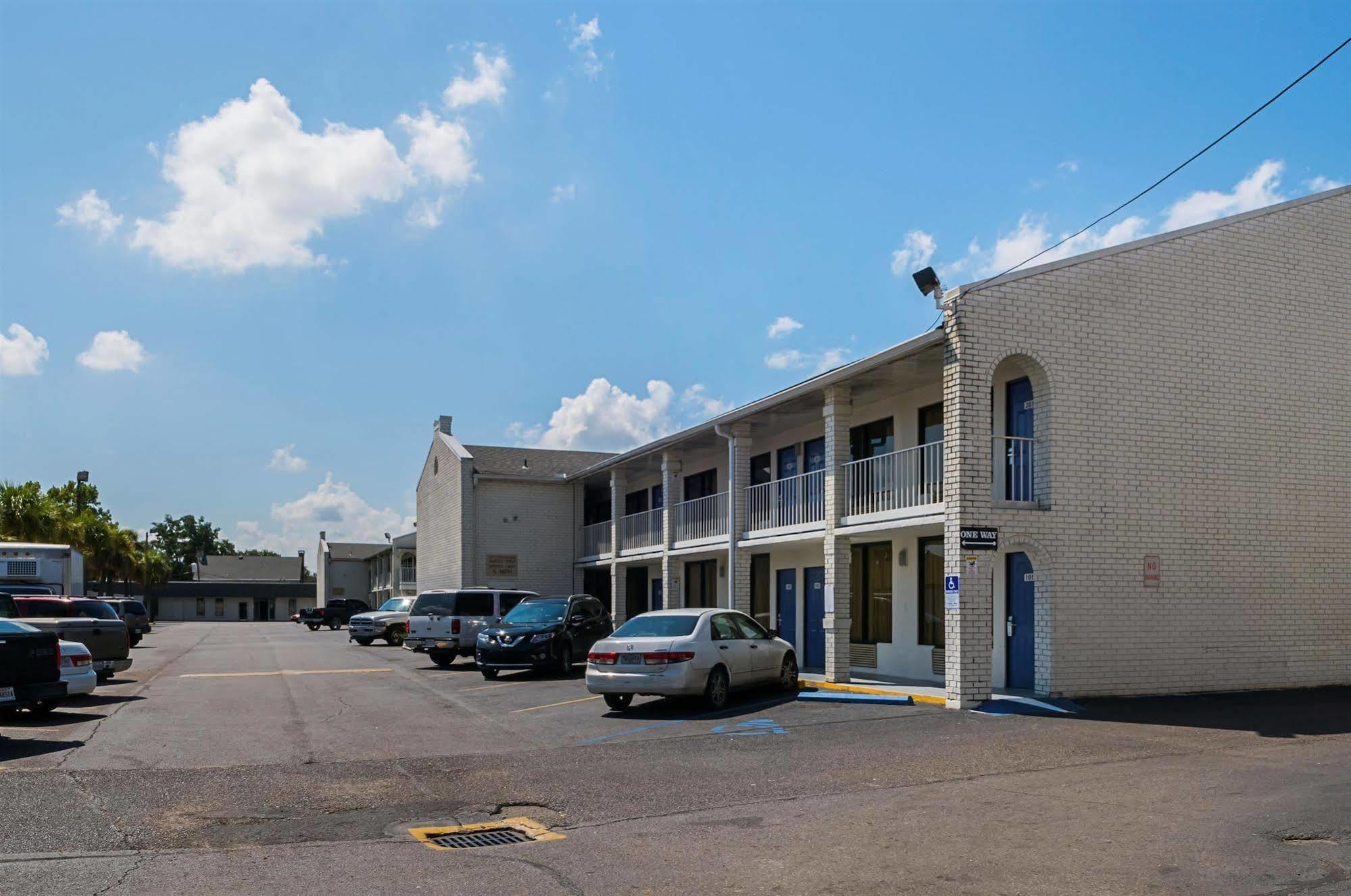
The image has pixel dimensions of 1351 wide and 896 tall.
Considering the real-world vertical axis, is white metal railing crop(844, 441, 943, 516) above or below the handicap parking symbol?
above

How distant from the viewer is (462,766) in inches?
445

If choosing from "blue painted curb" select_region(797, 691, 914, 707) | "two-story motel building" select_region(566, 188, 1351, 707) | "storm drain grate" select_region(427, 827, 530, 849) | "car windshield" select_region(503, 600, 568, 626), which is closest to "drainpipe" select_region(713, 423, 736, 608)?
"two-story motel building" select_region(566, 188, 1351, 707)

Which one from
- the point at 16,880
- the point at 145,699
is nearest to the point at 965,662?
the point at 16,880

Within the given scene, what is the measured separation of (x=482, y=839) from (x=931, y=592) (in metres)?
13.0

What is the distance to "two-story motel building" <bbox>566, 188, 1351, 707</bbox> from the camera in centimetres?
1584

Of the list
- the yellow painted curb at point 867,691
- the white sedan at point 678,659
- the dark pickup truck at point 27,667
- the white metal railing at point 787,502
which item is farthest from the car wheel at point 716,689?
the dark pickup truck at point 27,667

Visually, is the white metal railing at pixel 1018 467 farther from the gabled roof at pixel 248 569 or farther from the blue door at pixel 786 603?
the gabled roof at pixel 248 569

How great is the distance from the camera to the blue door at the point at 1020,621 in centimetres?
1745

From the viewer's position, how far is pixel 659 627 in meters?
16.3

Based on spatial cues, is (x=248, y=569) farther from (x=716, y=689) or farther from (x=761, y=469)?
(x=716, y=689)

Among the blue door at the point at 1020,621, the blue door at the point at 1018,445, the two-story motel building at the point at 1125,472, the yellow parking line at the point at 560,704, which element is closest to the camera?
the two-story motel building at the point at 1125,472

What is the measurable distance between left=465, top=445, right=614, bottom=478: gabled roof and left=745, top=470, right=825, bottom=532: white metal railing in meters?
15.2

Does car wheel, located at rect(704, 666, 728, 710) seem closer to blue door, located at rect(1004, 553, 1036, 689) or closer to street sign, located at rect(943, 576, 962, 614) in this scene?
street sign, located at rect(943, 576, 962, 614)

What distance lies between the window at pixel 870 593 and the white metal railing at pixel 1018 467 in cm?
439
